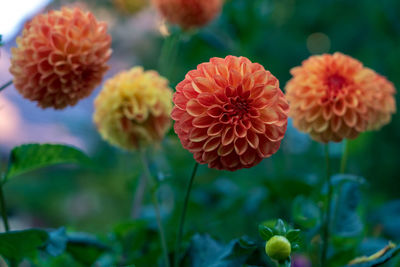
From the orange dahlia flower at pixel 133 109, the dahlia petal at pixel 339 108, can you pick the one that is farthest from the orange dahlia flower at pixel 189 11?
the dahlia petal at pixel 339 108

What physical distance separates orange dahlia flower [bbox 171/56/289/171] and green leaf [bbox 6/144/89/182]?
287mm

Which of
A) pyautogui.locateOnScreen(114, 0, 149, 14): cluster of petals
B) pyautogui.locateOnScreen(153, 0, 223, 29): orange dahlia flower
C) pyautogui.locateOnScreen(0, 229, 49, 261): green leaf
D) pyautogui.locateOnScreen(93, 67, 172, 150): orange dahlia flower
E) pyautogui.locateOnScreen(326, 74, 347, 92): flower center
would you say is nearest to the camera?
pyautogui.locateOnScreen(0, 229, 49, 261): green leaf

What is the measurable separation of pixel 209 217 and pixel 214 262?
23.6 inches

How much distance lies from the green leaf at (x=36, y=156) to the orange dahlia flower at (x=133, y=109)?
14 cm

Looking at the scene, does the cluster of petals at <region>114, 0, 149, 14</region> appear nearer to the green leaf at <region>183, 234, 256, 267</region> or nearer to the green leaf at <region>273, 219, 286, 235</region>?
the green leaf at <region>183, 234, 256, 267</region>

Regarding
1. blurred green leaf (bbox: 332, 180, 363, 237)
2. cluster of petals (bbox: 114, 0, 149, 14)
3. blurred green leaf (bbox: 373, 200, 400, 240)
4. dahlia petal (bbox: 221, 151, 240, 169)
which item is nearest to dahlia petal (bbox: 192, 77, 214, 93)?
dahlia petal (bbox: 221, 151, 240, 169)

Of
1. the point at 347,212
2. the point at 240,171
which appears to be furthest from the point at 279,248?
the point at 240,171

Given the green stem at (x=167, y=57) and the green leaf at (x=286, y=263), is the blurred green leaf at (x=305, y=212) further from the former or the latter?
the green stem at (x=167, y=57)

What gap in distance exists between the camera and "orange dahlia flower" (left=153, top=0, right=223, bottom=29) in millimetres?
1240

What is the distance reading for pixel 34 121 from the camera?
3592 mm

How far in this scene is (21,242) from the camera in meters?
0.74

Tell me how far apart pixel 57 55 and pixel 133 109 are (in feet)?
0.71

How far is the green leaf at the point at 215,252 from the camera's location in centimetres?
73

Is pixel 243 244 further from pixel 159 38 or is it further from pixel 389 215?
pixel 159 38
